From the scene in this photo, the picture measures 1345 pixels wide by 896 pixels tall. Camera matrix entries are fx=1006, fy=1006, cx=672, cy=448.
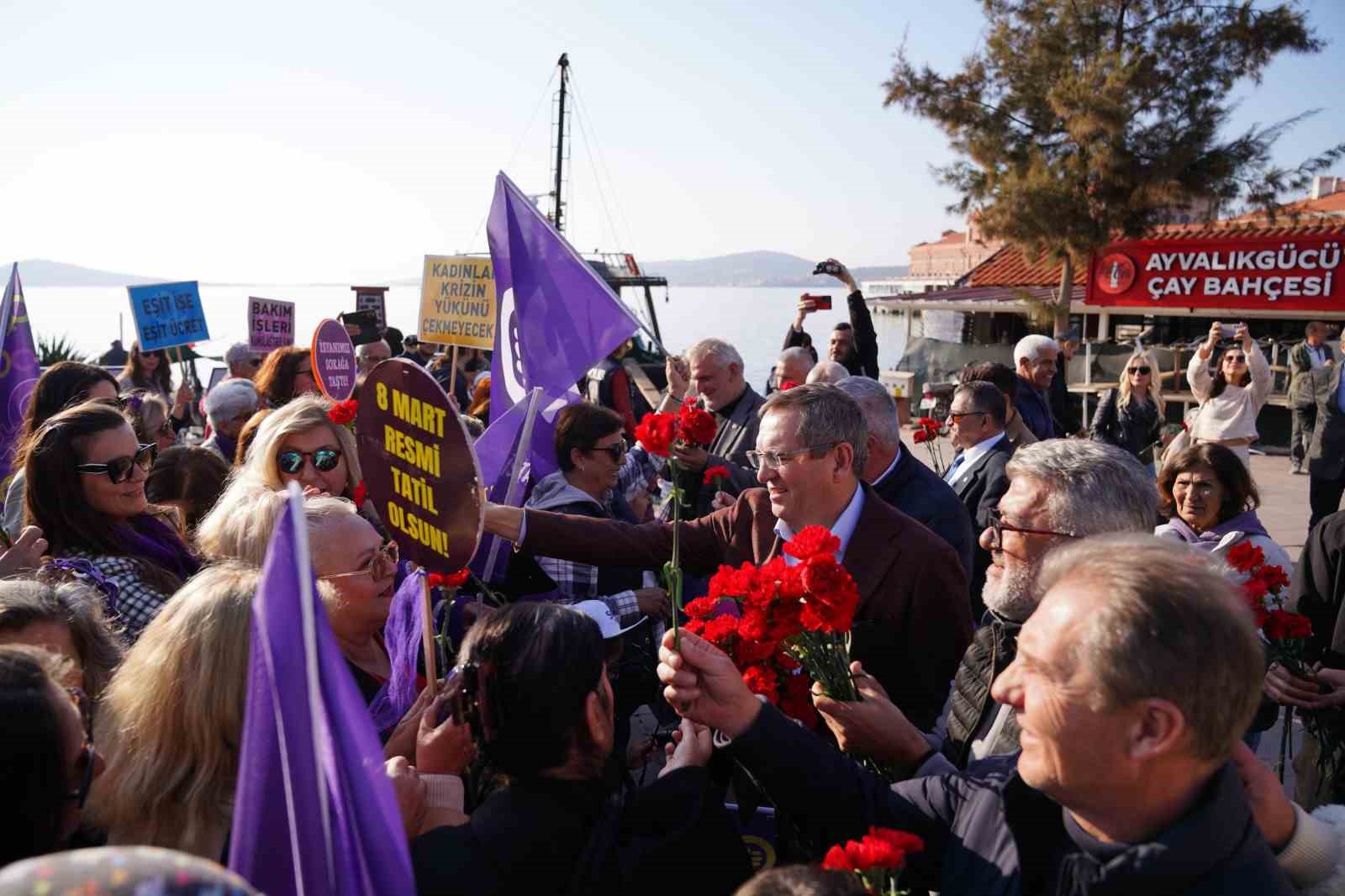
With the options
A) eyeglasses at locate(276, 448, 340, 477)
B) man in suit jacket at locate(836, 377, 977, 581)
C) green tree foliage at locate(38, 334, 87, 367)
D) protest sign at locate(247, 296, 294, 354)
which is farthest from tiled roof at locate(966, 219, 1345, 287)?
eyeglasses at locate(276, 448, 340, 477)

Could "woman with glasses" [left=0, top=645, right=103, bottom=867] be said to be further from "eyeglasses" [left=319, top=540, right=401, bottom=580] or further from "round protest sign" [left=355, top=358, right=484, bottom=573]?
"eyeglasses" [left=319, top=540, right=401, bottom=580]

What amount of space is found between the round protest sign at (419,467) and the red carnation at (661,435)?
22.3 inches

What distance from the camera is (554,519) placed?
3559mm

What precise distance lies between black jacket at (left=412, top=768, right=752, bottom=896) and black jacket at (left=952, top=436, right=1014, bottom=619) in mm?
3223

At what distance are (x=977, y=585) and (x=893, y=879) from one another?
388 centimetres

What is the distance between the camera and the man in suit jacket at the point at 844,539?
292 centimetres

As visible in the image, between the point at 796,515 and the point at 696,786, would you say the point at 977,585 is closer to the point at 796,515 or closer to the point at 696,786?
the point at 796,515

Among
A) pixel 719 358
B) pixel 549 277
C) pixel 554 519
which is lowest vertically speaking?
pixel 554 519

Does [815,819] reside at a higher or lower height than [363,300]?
lower

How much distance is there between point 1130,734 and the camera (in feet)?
4.87

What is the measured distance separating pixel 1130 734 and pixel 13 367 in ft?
19.5

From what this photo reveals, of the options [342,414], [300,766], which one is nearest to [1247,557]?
[300,766]

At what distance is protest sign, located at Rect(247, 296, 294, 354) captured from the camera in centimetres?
936

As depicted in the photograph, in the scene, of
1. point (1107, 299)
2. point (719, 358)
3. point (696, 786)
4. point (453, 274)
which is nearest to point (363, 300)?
point (453, 274)
